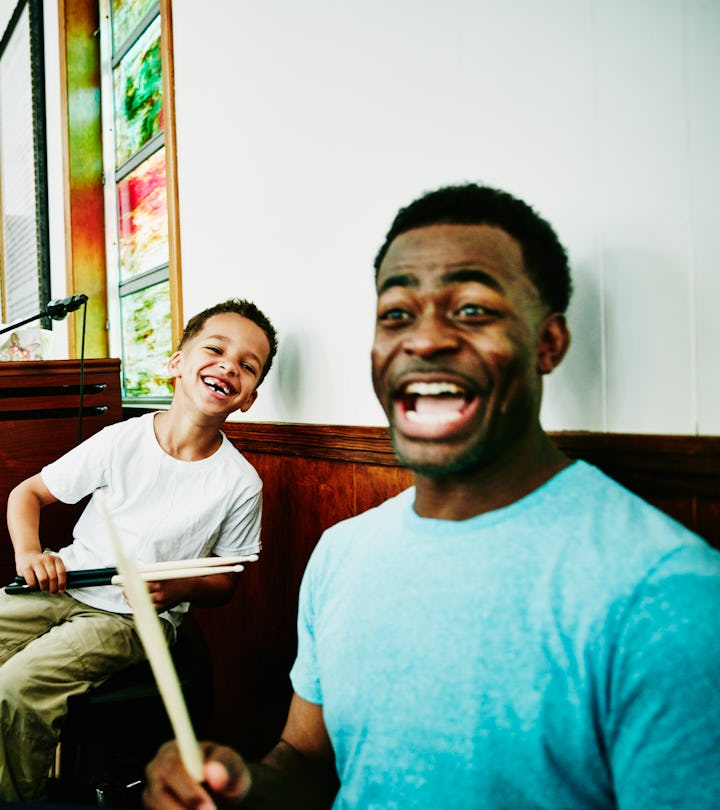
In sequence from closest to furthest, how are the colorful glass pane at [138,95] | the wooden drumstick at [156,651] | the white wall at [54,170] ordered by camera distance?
the wooden drumstick at [156,651], the colorful glass pane at [138,95], the white wall at [54,170]

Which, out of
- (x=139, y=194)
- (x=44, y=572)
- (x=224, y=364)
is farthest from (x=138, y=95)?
(x=44, y=572)

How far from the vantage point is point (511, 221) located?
86 centimetres

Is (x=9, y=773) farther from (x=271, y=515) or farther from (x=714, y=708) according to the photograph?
(x=714, y=708)

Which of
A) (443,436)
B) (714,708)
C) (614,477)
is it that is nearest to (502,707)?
(714,708)

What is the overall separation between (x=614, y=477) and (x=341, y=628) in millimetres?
484

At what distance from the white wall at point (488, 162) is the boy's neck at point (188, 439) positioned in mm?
254

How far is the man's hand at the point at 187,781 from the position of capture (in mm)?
717

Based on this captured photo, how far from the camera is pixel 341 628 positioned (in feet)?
2.81

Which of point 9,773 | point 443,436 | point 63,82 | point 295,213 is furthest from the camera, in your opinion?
point 63,82

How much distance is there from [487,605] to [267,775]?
39cm

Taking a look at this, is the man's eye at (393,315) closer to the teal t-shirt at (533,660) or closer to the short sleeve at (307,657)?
the teal t-shirt at (533,660)

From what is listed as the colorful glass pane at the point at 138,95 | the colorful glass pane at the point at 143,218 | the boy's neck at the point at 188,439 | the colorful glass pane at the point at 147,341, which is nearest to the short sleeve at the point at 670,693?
the boy's neck at the point at 188,439

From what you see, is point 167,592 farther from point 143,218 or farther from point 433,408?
point 143,218

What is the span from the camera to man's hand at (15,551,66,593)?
1.44 meters
